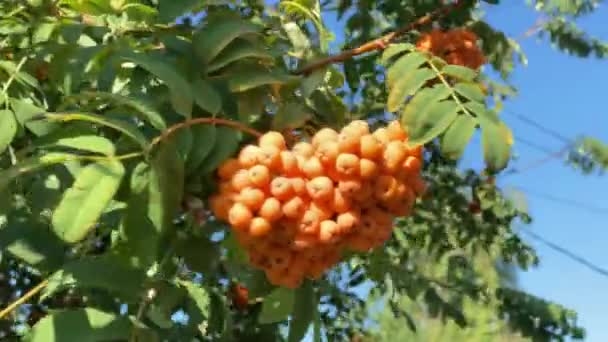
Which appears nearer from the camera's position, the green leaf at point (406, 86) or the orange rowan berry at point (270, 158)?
the orange rowan berry at point (270, 158)

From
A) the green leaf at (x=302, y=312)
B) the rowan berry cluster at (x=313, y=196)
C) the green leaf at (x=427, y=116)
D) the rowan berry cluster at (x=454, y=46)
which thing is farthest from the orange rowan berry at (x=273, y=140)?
the rowan berry cluster at (x=454, y=46)

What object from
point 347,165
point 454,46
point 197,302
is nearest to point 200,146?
point 347,165

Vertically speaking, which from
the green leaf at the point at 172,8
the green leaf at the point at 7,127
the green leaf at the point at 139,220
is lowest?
the green leaf at the point at 139,220

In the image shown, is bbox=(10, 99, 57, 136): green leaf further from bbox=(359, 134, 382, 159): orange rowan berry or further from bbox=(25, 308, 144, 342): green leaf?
bbox=(359, 134, 382, 159): orange rowan berry

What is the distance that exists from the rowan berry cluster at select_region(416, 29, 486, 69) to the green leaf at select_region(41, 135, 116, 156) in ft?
4.82

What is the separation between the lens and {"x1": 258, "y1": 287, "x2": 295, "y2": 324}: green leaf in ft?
5.52

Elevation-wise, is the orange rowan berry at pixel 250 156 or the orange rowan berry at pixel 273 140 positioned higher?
the orange rowan berry at pixel 273 140

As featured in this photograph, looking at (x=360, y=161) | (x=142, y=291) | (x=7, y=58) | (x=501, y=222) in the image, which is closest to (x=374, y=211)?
(x=360, y=161)

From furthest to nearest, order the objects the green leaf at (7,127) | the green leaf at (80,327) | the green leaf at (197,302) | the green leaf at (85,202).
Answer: the green leaf at (197,302)
the green leaf at (7,127)
the green leaf at (80,327)
the green leaf at (85,202)

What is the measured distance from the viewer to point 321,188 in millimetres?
1370

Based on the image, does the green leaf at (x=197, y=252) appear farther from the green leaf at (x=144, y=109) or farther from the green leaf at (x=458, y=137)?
the green leaf at (x=458, y=137)

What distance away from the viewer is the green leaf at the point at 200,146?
1429 mm

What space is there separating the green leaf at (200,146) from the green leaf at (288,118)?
0.41ft

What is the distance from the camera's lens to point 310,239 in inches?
53.8
